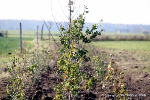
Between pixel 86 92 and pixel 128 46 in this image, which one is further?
pixel 128 46

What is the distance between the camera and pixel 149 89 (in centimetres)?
1140

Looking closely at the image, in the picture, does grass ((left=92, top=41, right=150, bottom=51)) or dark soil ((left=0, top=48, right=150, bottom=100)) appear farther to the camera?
grass ((left=92, top=41, right=150, bottom=51))

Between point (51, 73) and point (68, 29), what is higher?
point (68, 29)

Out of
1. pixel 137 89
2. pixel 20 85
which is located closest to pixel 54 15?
pixel 20 85

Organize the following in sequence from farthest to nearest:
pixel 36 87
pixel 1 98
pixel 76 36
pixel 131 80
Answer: pixel 131 80
pixel 36 87
pixel 1 98
pixel 76 36

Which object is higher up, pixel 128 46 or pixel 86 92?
pixel 128 46

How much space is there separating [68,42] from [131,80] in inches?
290

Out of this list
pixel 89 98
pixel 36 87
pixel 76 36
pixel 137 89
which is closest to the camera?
pixel 76 36

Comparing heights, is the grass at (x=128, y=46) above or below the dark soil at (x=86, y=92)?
above

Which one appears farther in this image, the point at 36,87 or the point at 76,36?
the point at 36,87

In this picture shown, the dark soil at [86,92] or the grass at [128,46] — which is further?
the grass at [128,46]

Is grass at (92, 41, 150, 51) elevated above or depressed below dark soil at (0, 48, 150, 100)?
above

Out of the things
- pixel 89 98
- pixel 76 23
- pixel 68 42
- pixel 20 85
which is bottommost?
pixel 89 98

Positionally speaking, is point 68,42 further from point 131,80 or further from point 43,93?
point 131,80
